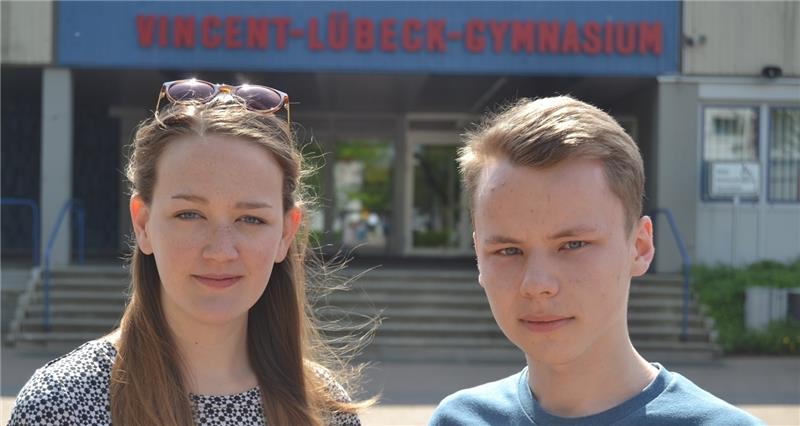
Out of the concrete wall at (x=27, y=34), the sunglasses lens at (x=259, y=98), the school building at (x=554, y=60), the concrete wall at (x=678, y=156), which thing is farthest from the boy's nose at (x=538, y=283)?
the concrete wall at (x=27, y=34)

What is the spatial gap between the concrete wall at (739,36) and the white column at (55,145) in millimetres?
9089

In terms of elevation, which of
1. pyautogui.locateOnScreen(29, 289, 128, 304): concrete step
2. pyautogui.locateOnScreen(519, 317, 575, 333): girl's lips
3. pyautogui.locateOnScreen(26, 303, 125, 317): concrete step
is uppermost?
pyautogui.locateOnScreen(519, 317, 575, 333): girl's lips

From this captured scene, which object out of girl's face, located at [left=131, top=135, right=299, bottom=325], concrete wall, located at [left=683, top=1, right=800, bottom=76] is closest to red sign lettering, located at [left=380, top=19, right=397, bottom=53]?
concrete wall, located at [left=683, top=1, right=800, bottom=76]

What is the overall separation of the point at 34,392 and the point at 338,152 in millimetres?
16361

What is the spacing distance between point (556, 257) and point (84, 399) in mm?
1093

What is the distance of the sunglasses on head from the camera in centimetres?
228

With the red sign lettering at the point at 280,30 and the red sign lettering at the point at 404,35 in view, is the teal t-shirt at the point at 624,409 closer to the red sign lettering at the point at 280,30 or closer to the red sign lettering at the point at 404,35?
the red sign lettering at the point at 404,35

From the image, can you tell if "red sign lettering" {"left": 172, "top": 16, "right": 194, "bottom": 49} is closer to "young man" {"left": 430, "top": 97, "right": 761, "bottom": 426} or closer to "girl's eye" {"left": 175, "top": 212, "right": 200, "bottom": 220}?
"girl's eye" {"left": 175, "top": 212, "right": 200, "bottom": 220}

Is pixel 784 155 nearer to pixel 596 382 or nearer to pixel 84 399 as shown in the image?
pixel 596 382

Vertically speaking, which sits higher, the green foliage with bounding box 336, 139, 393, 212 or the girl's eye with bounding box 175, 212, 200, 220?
the green foliage with bounding box 336, 139, 393, 212

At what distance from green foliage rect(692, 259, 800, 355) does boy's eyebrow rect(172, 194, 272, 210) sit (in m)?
9.94

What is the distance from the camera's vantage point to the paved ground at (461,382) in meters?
7.31

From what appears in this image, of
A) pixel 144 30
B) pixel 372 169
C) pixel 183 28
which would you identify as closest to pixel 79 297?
pixel 144 30

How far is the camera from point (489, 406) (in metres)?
2.04
